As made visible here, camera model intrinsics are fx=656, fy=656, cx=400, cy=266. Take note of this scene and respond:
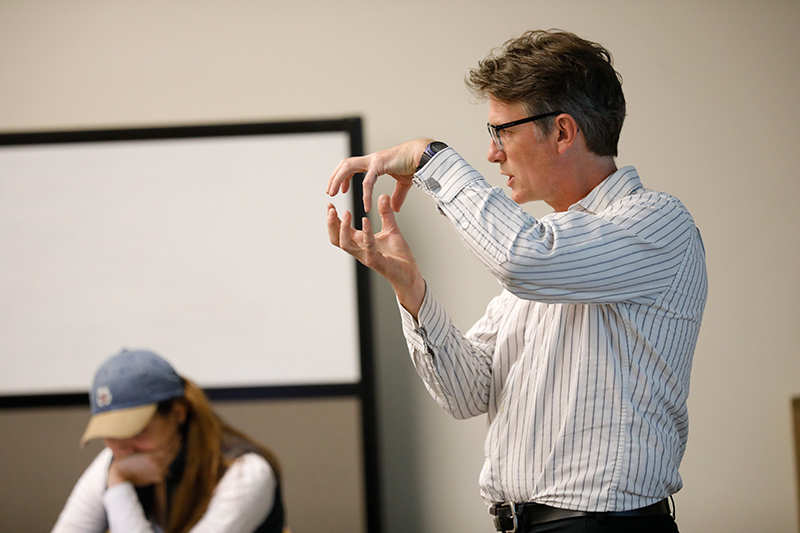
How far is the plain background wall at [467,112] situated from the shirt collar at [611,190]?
115 cm

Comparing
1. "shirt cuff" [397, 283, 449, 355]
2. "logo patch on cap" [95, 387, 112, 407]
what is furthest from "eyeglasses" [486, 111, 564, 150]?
"logo patch on cap" [95, 387, 112, 407]

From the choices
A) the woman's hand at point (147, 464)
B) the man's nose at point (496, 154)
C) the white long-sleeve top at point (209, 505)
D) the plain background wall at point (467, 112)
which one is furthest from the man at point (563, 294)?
the plain background wall at point (467, 112)

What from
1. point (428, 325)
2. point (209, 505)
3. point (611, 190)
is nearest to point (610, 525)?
point (428, 325)

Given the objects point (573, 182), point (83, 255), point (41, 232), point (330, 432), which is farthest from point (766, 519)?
point (41, 232)

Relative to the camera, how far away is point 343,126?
88.8 inches

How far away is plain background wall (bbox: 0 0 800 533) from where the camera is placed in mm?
2322

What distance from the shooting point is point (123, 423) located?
1701mm

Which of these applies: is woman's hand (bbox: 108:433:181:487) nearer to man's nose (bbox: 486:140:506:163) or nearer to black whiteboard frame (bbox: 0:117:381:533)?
black whiteboard frame (bbox: 0:117:381:533)

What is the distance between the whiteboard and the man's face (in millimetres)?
1036

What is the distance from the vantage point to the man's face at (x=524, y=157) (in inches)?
46.9

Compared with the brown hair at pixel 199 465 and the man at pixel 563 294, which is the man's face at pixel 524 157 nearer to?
the man at pixel 563 294

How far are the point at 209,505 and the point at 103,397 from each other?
431 mm

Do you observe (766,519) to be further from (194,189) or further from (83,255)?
(83,255)

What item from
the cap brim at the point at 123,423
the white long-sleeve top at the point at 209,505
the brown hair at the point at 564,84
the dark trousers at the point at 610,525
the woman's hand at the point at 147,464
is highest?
the brown hair at the point at 564,84
